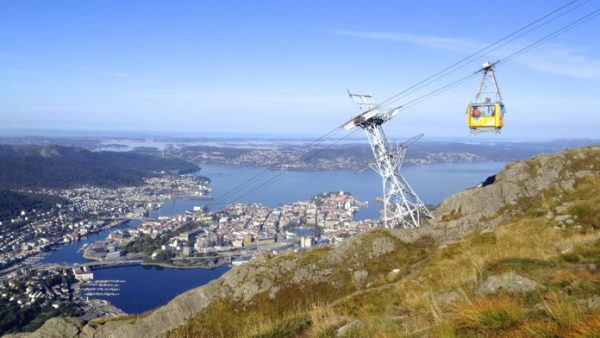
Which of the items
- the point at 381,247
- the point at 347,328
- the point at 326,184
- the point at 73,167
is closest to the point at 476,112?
the point at 381,247

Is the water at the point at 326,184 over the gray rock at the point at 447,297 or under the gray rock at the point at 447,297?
under

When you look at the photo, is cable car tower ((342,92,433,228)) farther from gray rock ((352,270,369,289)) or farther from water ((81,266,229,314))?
water ((81,266,229,314))

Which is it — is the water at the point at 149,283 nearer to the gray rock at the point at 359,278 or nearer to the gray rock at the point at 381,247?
the gray rock at the point at 381,247

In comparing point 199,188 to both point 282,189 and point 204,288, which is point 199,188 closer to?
point 282,189

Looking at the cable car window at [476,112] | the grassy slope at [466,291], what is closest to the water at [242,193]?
the grassy slope at [466,291]

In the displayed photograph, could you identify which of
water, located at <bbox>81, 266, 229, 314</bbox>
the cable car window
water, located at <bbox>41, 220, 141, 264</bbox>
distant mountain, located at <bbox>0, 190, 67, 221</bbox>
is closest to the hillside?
the cable car window

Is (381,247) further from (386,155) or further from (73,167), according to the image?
(73,167)

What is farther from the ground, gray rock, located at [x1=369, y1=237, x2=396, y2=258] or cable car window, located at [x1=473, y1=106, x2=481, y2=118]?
cable car window, located at [x1=473, y1=106, x2=481, y2=118]
